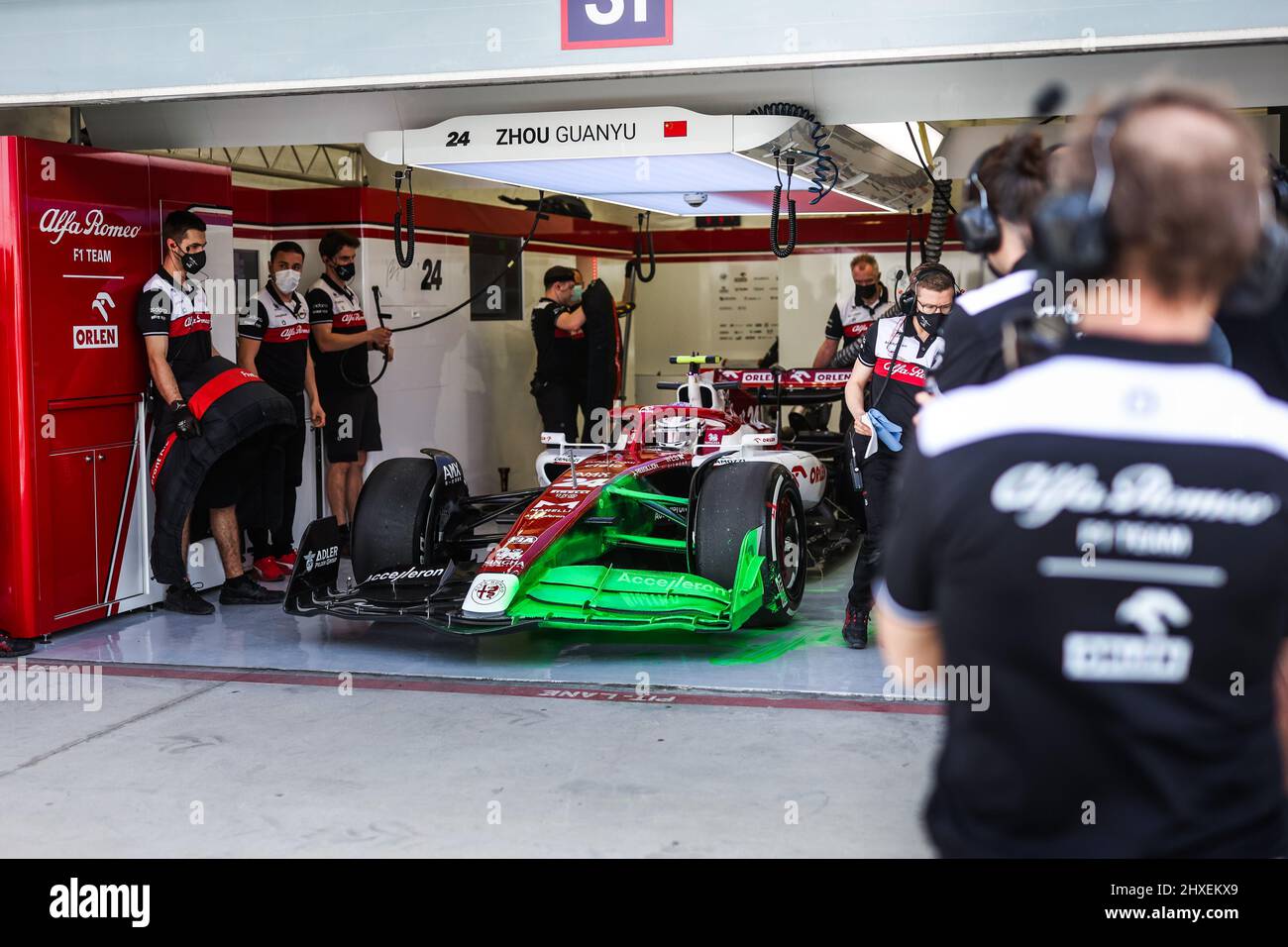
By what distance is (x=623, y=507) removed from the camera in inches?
258

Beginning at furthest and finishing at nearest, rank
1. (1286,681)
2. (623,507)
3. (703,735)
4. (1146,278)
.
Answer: (623,507) < (703,735) < (1286,681) < (1146,278)

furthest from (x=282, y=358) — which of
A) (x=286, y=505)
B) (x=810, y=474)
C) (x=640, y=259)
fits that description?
(x=640, y=259)

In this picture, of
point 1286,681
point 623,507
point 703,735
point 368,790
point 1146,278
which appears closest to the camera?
point 1146,278

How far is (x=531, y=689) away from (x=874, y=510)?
62.6 inches

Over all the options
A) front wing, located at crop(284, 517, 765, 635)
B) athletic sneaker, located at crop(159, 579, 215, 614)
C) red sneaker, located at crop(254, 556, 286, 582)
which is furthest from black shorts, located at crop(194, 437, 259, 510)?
front wing, located at crop(284, 517, 765, 635)

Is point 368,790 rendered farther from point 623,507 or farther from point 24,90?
point 24,90

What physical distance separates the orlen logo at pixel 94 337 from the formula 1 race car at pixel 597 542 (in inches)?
54.3

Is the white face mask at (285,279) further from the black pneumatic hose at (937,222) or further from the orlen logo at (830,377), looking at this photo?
the black pneumatic hose at (937,222)

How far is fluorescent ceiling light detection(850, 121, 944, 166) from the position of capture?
281 inches

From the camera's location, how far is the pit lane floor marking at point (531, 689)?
16.8 feet

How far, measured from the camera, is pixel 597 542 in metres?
6.34

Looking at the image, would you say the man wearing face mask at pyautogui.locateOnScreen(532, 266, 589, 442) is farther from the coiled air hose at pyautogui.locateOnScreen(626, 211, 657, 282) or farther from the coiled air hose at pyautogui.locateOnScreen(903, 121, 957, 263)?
the coiled air hose at pyautogui.locateOnScreen(903, 121, 957, 263)
